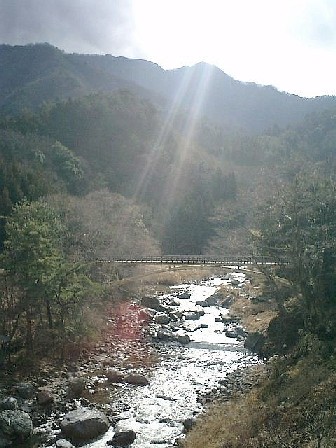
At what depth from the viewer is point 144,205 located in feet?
267

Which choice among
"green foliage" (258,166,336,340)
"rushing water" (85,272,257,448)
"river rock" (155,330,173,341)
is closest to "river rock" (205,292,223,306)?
"rushing water" (85,272,257,448)

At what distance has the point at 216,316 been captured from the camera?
3759 cm

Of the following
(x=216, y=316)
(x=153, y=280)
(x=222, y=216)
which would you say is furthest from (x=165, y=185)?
(x=216, y=316)

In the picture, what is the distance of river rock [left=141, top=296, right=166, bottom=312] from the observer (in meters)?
39.8

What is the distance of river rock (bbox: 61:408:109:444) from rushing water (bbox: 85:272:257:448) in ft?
1.27

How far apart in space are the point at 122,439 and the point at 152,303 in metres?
24.0

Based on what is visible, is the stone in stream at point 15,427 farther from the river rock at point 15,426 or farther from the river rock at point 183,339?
the river rock at point 183,339

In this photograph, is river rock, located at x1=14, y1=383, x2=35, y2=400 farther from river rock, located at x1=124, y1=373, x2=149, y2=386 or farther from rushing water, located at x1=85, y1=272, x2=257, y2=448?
river rock, located at x1=124, y1=373, x2=149, y2=386

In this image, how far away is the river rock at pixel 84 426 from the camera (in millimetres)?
17047

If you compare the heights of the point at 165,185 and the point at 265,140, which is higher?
the point at 265,140

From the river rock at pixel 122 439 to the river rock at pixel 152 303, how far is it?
22607mm

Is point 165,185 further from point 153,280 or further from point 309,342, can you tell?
point 309,342

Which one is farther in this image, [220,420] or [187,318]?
[187,318]

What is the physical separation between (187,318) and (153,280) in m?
15.2
